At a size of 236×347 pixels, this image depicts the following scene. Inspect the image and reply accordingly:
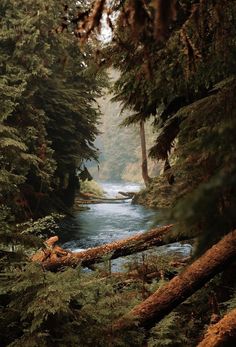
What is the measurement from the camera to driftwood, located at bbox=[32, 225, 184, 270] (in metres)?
6.32

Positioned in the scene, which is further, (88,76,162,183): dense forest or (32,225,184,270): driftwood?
(88,76,162,183): dense forest

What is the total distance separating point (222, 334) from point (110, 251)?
3038 millimetres

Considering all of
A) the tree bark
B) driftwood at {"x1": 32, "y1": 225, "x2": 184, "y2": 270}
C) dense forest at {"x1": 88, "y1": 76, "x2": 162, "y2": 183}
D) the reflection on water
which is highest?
A: dense forest at {"x1": 88, "y1": 76, "x2": 162, "y2": 183}

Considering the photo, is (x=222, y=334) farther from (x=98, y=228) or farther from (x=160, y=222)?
(x=98, y=228)

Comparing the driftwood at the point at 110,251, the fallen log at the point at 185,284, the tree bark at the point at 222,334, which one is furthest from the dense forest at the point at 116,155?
Result: the tree bark at the point at 222,334

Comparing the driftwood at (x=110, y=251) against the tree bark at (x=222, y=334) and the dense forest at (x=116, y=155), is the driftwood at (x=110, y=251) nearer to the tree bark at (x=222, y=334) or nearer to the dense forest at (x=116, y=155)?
the tree bark at (x=222, y=334)

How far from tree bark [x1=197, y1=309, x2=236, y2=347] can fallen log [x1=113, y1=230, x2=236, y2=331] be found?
2.43 ft

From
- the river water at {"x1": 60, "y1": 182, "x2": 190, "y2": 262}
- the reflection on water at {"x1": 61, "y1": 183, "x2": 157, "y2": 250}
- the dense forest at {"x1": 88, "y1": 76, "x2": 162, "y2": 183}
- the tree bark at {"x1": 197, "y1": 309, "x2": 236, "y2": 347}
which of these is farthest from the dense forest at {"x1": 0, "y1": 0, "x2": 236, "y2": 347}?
the dense forest at {"x1": 88, "y1": 76, "x2": 162, "y2": 183}

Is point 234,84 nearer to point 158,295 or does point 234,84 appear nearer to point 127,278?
point 158,295

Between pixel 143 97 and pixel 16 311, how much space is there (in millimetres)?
3502

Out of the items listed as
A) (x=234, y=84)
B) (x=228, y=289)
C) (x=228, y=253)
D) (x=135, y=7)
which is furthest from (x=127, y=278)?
(x=135, y=7)

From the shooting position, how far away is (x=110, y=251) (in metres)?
6.50

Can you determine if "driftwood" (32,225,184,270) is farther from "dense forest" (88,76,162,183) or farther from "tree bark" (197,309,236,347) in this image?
"dense forest" (88,76,162,183)

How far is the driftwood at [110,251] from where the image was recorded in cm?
632
